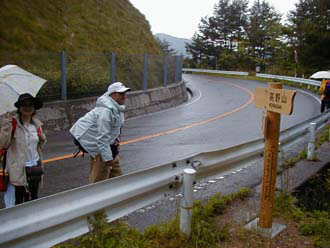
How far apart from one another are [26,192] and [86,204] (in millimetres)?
1582

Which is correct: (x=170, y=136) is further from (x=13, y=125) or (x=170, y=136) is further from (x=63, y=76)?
(x=13, y=125)

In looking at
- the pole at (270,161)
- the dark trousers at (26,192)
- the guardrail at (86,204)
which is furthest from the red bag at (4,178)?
the pole at (270,161)

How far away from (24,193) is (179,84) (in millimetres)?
17935

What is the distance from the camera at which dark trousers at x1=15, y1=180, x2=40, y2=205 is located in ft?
13.8

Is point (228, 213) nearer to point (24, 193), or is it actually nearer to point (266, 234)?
point (266, 234)

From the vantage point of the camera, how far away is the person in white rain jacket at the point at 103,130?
4.78m

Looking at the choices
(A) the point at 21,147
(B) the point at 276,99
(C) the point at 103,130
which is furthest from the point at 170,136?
(B) the point at 276,99

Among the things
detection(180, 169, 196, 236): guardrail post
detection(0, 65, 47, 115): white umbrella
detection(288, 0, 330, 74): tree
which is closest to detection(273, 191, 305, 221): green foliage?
detection(180, 169, 196, 236): guardrail post

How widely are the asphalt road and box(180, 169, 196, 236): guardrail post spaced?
3026mm

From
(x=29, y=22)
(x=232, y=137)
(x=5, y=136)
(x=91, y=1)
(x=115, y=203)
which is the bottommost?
(x=232, y=137)

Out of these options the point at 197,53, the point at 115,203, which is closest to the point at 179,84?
the point at 115,203

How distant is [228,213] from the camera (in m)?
4.61

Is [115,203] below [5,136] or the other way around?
below

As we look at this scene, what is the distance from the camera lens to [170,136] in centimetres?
1115
